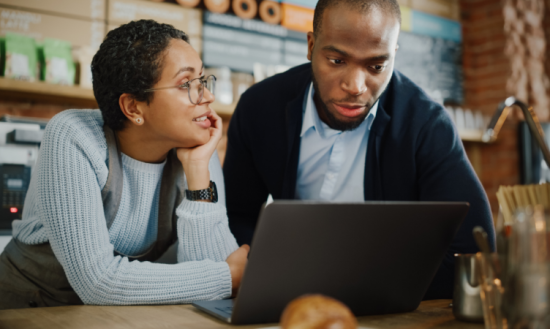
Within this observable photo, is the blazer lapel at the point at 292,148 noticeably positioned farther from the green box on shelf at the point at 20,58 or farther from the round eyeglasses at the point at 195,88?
the green box on shelf at the point at 20,58

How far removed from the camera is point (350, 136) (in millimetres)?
1438

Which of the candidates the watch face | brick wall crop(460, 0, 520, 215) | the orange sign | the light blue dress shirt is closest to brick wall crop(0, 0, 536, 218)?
brick wall crop(460, 0, 520, 215)

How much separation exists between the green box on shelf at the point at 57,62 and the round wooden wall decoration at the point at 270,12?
1323mm

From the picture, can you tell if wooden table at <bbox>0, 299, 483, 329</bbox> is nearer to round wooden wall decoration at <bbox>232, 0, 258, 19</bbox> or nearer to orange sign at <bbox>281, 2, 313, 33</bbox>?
round wooden wall decoration at <bbox>232, 0, 258, 19</bbox>

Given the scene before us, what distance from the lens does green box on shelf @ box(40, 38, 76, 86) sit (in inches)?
94.9

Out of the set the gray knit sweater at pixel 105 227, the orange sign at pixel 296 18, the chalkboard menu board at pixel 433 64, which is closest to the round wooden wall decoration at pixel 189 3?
the orange sign at pixel 296 18

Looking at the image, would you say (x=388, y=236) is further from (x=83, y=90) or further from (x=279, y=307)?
(x=83, y=90)

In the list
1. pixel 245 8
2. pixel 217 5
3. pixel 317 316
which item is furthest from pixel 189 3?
pixel 317 316

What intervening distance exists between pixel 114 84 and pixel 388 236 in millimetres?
820

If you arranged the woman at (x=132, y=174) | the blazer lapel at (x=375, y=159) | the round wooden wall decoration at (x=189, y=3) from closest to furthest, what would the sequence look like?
the woman at (x=132, y=174) < the blazer lapel at (x=375, y=159) < the round wooden wall decoration at (x=189, y=3)

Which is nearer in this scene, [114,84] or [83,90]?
[114,84]

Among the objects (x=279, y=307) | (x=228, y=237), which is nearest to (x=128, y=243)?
(x=228, y=237)

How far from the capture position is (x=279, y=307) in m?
0.73

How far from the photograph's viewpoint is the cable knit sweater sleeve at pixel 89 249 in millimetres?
918
